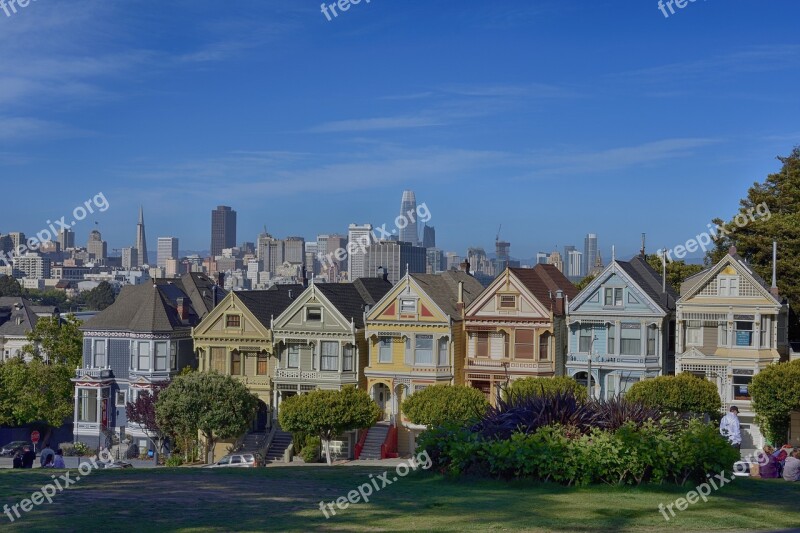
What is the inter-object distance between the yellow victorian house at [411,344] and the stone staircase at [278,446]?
4.87m

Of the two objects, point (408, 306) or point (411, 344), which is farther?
point (408, 306)

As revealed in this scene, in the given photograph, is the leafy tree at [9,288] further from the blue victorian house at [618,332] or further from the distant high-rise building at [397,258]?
the blue victorian house at [618,332]

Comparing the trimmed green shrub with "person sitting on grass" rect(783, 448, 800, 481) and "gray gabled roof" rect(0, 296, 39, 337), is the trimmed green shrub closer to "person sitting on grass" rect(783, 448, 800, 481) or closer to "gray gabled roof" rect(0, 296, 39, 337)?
"person sitting on grass" rect(783, 448, 800, 481)

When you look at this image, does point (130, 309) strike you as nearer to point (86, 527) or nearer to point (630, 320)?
point (630, 320)

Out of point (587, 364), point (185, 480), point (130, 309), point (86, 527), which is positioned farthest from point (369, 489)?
point (130, 309)

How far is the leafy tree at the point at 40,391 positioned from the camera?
62.6m

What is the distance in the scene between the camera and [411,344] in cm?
5556

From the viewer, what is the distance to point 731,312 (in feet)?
167

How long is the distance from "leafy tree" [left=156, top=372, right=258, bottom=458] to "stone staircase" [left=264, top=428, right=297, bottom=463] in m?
1.82

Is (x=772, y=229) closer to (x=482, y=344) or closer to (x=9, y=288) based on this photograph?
(x=482, y=344)

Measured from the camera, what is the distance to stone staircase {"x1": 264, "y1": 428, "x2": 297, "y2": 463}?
5478 centimetres

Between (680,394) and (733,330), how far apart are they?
198 inches

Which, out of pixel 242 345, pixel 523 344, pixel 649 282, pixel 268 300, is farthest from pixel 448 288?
pixel 242 345

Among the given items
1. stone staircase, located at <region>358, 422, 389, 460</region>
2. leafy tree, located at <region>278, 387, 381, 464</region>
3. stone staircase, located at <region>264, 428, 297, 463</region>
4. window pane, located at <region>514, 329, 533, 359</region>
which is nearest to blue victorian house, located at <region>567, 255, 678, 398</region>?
window pane, located at <region>514, 329, 533, 359</region>
